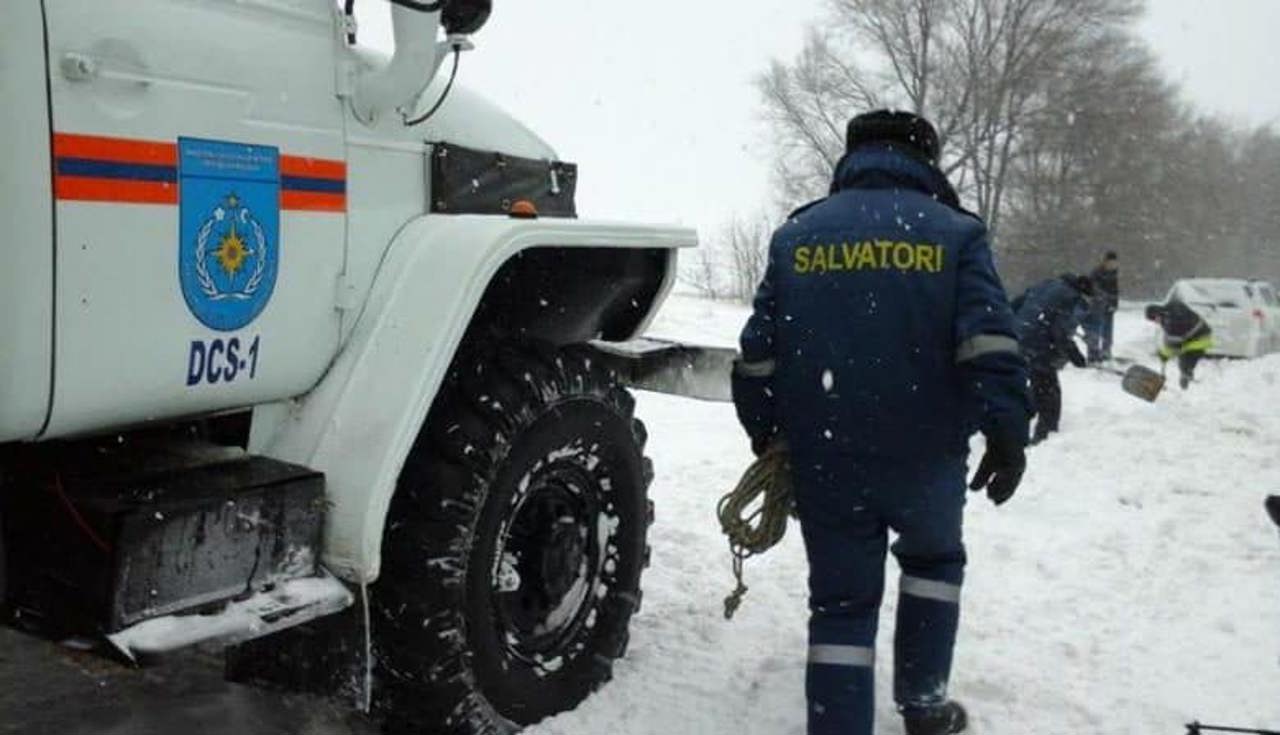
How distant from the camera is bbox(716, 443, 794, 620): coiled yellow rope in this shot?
11.2ft

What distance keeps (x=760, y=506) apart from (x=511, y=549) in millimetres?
815

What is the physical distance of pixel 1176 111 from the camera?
1480 inches

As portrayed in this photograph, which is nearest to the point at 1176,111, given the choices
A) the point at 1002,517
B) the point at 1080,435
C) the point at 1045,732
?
the point at 1080,435

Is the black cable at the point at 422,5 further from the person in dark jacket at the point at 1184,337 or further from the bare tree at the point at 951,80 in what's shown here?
the bare tree at the point at 951,80

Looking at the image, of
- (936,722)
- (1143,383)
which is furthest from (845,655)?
(1143,383)

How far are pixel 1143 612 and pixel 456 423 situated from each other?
10.6 feet

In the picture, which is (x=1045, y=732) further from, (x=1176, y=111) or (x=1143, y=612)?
(x=1176, y=111)

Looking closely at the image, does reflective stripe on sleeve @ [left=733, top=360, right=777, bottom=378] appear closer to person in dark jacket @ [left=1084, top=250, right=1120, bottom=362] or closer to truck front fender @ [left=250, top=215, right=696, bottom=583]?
truck front fender @ [left=250, top=215, right=696, bottom=583]

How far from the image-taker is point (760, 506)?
355 centimetres

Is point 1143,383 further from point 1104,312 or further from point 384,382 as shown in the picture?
point 384,382

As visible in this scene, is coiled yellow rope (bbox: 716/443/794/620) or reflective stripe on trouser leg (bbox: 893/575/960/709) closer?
reflective stripe on trouser leg (bbox: 893/575/960/709)

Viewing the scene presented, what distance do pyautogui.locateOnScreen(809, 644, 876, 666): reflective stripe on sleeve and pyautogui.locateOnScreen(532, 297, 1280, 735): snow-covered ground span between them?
1.73 feet

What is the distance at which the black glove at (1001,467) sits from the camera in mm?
2916

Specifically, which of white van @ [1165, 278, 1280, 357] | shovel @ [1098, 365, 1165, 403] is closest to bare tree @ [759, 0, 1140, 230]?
white van @ [1165, 278, 1280, 357]
